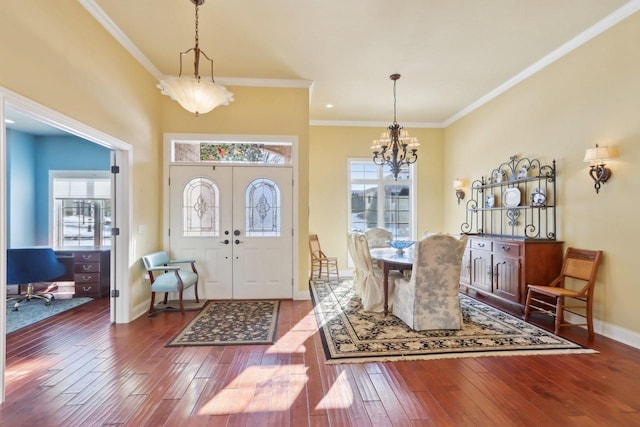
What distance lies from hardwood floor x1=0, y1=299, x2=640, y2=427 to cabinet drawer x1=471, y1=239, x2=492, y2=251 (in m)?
1.71

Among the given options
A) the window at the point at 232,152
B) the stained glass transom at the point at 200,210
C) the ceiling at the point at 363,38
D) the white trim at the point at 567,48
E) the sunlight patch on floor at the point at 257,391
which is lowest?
the sunlight patch on floor at the point at 257,391

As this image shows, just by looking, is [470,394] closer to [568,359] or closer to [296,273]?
[568,359]


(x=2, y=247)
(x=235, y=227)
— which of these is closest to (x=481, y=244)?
(x=235, y=227)

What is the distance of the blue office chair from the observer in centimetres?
423

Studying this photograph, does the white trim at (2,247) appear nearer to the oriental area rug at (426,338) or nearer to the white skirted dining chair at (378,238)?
the oriental area rug at (426,338)

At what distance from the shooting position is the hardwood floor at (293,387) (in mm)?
1954

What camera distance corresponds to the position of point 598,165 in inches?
130

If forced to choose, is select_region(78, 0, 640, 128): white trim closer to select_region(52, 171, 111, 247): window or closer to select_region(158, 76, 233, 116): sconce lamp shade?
select_region(158, 76, 233, 116): sconce lamp shade

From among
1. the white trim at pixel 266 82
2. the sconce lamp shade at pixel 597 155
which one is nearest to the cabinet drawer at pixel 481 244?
the sconce lamp shade at pixel 597 155

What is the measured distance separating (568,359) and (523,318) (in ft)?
3.52

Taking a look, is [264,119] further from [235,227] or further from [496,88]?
[496,88]

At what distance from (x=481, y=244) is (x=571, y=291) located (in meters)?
1.39

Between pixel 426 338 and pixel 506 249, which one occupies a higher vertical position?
pixel 506 249

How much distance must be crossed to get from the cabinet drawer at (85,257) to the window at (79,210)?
30.6 inches
